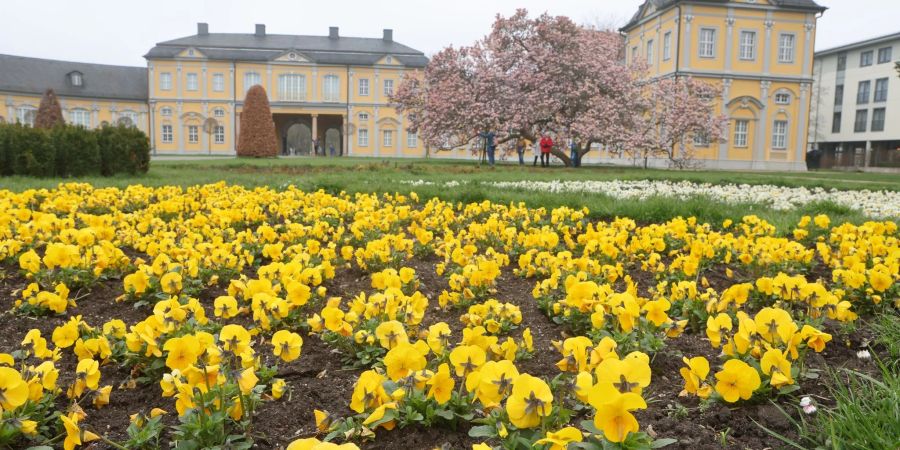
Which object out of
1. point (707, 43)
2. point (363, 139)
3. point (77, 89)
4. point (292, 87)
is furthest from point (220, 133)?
point (707, 43)

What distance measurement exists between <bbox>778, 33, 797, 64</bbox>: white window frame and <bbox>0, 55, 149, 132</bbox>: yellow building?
45566mm

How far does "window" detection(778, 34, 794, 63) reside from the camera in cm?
3300

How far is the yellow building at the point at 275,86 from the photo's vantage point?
165 ft

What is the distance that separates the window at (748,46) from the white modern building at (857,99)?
1350cm

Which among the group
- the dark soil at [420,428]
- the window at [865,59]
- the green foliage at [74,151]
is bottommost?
the dark soil at [420,428]

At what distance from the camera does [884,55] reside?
47.6 meters

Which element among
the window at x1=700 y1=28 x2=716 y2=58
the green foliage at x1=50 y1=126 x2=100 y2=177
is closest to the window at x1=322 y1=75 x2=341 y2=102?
the window at x1=700 y1=28 x2=716 y2=58

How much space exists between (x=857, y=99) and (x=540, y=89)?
3946cm

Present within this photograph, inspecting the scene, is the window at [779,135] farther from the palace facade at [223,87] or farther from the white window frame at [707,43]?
the palace facade at [223,87]

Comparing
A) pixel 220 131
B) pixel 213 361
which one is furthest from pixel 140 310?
pixel 220 131

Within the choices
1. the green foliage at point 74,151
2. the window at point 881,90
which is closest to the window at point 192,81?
the green foliage at point 74,151

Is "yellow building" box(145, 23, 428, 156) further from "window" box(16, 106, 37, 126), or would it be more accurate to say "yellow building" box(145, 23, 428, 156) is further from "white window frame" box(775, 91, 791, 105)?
"white window frame" box(775, 91, 791, 105)

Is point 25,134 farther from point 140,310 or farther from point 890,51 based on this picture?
point 890,51

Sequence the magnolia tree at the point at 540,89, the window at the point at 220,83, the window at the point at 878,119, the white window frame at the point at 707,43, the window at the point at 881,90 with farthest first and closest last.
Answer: the window at the point at 220,83 < the window at the point at 878,119 < the window at the point at 881,90 < the white window frame at the point at 707,43 < the magnolia tree at the point at 540,89
